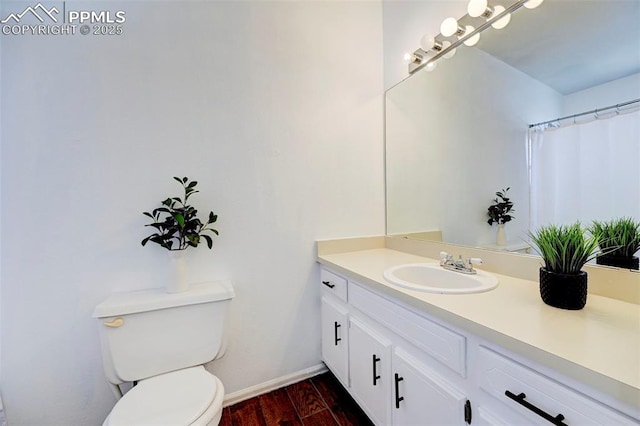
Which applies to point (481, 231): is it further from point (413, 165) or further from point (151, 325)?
point (151, 325)

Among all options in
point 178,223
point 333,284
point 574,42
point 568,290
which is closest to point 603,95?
point 574,42

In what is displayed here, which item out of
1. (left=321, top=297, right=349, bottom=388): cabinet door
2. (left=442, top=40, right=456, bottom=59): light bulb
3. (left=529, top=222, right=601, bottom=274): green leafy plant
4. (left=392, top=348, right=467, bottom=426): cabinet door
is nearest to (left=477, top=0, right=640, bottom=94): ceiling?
(left=442, top=40, right=456, bottom=59): light bulb

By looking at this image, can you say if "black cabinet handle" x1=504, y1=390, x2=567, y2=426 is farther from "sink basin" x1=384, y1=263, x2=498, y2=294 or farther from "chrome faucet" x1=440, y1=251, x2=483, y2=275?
"chrome faucet" x1=440, y1=251, x2=483, y2=275

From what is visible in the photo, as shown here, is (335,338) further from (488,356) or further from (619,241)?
(619,241)

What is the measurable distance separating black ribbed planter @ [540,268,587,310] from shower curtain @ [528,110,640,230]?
1.01 feet

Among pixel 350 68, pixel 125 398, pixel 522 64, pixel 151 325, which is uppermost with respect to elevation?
pixel 350 68

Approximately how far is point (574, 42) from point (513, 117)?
30cm

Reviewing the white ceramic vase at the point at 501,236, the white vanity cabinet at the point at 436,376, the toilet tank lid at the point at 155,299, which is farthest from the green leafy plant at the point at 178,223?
the white ceramic vase at the point at 501,236

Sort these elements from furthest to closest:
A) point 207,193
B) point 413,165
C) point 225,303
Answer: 1. point 413,165
2. point 207,193
3. point 225,303

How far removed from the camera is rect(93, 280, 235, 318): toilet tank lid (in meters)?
1.08

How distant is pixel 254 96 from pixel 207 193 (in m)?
0.61

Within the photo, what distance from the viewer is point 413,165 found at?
1.69 meters

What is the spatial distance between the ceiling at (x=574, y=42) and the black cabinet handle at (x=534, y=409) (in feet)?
3.47

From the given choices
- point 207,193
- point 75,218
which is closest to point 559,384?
point 207,193
